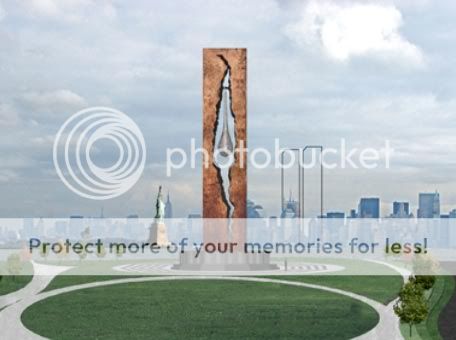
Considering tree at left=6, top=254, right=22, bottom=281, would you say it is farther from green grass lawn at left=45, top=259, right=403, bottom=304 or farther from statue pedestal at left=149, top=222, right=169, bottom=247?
statue pedestal at left=149, top=222, right=169, bottom=247

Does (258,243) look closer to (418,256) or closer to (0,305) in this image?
(418,256)

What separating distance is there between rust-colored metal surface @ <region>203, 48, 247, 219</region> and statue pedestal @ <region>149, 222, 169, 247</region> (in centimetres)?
1824

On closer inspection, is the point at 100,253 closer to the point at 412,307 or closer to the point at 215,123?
the point at 215,123

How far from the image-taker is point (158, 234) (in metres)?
62.3

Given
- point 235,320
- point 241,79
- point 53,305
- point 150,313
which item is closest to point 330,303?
point 235,320

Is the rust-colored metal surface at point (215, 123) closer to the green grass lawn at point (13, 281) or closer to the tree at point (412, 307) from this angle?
the green grass lawn at point (13, 281)

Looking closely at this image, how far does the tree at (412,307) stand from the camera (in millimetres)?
26422

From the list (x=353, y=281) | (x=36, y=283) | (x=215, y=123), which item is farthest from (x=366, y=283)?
(x=36, y=283)

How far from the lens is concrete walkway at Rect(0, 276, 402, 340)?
26703 millimetres

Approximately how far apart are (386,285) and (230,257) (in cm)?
1026

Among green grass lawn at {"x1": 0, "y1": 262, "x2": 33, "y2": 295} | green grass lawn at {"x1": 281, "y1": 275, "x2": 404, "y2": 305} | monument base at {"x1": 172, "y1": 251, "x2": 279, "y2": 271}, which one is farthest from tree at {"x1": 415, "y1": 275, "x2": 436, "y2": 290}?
green grass lawn at {"x1": 0, "y1": 262, "x2": 33, "y2": 295}

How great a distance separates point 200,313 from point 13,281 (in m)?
14.4

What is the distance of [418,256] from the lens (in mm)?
37125

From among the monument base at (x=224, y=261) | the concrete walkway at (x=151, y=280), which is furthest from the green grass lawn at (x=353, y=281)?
the monument base at (x=224, y=261)
